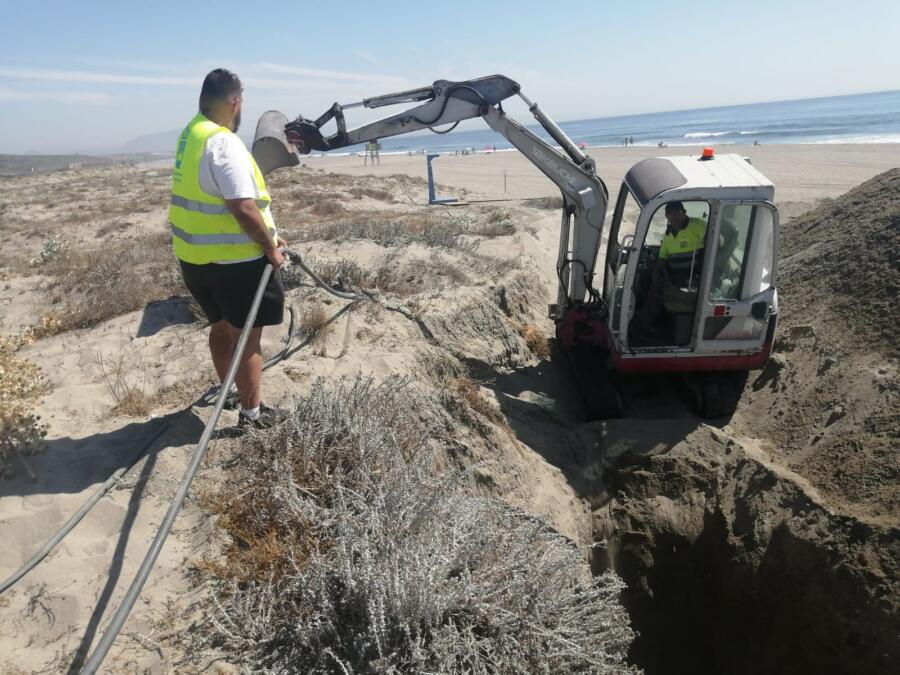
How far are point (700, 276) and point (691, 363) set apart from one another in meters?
0.88

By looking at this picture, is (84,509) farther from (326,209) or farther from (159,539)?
(326,209)

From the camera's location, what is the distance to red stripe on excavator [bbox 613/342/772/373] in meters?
5.26

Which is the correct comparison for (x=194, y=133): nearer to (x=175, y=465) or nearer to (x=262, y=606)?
(x=175, y=465)

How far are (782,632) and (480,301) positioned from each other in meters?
4.15

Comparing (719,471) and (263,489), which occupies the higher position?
(263,489)

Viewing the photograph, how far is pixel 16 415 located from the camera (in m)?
3.26

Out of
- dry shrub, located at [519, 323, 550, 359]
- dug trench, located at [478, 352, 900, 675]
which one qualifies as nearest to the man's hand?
dug trench, located at [478, 352, 900, 675]

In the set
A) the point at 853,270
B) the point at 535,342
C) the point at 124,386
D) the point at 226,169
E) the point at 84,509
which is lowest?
the point at 535,342

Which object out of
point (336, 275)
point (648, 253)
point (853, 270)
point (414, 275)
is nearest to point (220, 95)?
point (336, 275)

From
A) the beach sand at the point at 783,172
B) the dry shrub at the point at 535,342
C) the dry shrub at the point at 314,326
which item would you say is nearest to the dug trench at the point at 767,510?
the dry shrub at the point at 535,342

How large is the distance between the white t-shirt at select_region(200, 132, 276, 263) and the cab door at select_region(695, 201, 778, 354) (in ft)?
12.3

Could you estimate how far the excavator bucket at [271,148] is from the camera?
16.8 ft

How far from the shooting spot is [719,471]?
4.70m

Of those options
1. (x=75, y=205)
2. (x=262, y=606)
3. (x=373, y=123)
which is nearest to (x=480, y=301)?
(x=373, y=123)
